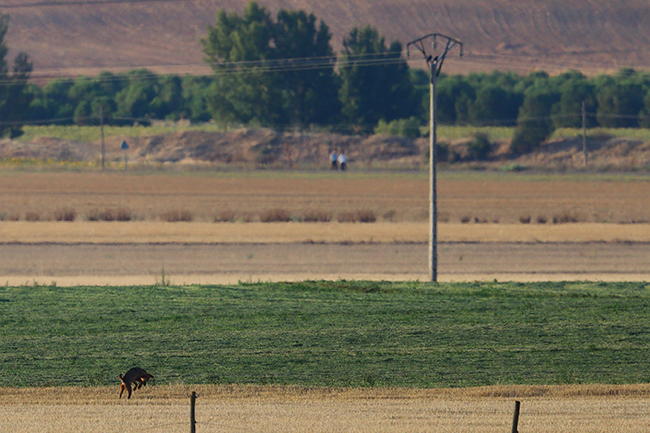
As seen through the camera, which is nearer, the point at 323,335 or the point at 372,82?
the point at 323,335

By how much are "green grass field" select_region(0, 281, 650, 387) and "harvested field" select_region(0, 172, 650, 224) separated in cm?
2168

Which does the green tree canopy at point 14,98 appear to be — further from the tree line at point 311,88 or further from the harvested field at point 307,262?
the harvested field at point 307,262

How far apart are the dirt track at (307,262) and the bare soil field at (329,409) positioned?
42.7 ft

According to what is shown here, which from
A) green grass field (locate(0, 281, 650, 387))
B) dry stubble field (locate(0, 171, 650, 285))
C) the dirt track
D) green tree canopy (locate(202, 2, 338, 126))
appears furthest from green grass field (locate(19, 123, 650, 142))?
green grass field (locate(0, 281, 650, 387))

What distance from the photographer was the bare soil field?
9.88 m

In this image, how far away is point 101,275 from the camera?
26.4 m

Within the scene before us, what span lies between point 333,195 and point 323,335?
1470 inches

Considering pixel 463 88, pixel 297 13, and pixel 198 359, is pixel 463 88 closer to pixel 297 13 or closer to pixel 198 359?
pixel 297 13

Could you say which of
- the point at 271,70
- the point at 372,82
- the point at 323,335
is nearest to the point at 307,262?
the point at 323,335

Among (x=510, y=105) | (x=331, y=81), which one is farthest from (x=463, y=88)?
(x=331, y=81)

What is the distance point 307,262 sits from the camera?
96.1ft

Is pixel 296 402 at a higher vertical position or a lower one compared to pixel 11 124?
lower

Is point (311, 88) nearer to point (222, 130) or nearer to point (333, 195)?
point (222, 130)

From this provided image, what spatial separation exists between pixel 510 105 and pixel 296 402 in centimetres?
10570
